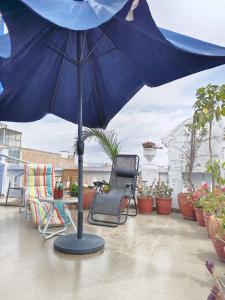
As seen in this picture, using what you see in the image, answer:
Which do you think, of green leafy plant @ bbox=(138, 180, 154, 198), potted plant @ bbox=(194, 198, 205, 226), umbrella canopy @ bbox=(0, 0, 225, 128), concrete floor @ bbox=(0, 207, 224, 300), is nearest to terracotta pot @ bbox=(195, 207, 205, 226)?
potted plant @ bbox=(194, 198, 205, 226)

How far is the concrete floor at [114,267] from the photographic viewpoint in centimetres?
223

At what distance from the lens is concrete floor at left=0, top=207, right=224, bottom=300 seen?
7.30ft

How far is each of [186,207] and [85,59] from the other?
130 inches

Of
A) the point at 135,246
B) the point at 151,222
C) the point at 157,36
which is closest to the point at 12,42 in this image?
the point at 157,36

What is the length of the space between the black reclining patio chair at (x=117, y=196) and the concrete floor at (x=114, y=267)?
356mm

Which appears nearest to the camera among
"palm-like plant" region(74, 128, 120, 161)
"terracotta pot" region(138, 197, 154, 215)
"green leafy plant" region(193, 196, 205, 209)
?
"green leafy plant" region(193, 196, 205, 209)

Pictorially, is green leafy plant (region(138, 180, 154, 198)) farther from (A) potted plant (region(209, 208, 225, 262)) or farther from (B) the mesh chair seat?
(A) potted plant (region(209, 208, 225, 262))

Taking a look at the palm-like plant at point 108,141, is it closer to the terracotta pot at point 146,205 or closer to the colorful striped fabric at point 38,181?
the terracotta pot at point 146,205

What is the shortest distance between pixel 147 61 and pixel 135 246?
7.42ft

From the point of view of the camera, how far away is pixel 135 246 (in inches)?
136

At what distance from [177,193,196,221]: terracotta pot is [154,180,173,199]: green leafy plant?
313 millimetres

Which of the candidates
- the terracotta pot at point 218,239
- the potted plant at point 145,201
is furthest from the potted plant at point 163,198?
the terracotta pot at point 218,239

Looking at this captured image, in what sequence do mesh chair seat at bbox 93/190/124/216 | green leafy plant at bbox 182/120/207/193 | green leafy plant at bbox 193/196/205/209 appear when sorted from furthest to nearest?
1. green leafy plant at bbox 182/120/207/193
2. mesh chair seat at bbox 93/190/124/216
3. green leafy plant at bbox 193/196/205/209

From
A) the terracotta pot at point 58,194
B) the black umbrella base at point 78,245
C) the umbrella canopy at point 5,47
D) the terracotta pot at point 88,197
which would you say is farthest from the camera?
the terracotta pot at point 88,197
